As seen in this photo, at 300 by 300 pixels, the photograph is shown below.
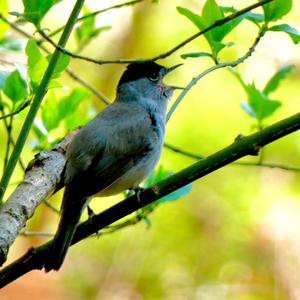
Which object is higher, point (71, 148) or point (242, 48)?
point (242, 48)

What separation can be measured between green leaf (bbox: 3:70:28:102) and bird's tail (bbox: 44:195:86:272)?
51 centimetres

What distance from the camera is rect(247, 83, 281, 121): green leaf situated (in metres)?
2.87

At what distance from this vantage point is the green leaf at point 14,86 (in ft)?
8.29

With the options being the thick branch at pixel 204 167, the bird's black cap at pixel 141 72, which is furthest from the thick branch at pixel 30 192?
the bird's black cap at pixel 141 72

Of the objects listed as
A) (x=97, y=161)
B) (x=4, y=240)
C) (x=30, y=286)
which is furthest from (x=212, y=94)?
(x=4, y=240)

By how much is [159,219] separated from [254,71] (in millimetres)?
1388

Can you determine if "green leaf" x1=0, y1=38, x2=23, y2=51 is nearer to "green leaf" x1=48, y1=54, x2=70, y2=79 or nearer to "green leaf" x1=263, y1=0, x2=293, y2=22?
"green leaf" x1=48, y1=54, x2=70, y2=79

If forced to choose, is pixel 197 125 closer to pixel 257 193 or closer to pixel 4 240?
pixel 257 193

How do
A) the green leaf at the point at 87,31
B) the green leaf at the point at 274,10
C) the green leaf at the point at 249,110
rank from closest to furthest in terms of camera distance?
the green leaf at the point at 274,10, the green leaf at the point at 249,110, the green leaf at the point at 87,31

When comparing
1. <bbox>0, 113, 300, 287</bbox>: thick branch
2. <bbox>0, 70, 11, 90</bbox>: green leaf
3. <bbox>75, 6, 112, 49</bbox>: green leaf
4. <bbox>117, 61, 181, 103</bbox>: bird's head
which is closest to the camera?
<bbox>0, 113, 300, 287</bbox>: thick branch

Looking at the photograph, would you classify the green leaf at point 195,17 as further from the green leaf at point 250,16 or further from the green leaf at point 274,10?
the green leaf at point 274,10

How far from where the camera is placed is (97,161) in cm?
302

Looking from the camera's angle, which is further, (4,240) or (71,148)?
(71,148)

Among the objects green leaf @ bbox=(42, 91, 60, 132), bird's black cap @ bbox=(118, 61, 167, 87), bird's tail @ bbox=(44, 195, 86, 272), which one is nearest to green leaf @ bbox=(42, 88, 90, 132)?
green leaf @ bbox=(42, 91, 60, 132)
